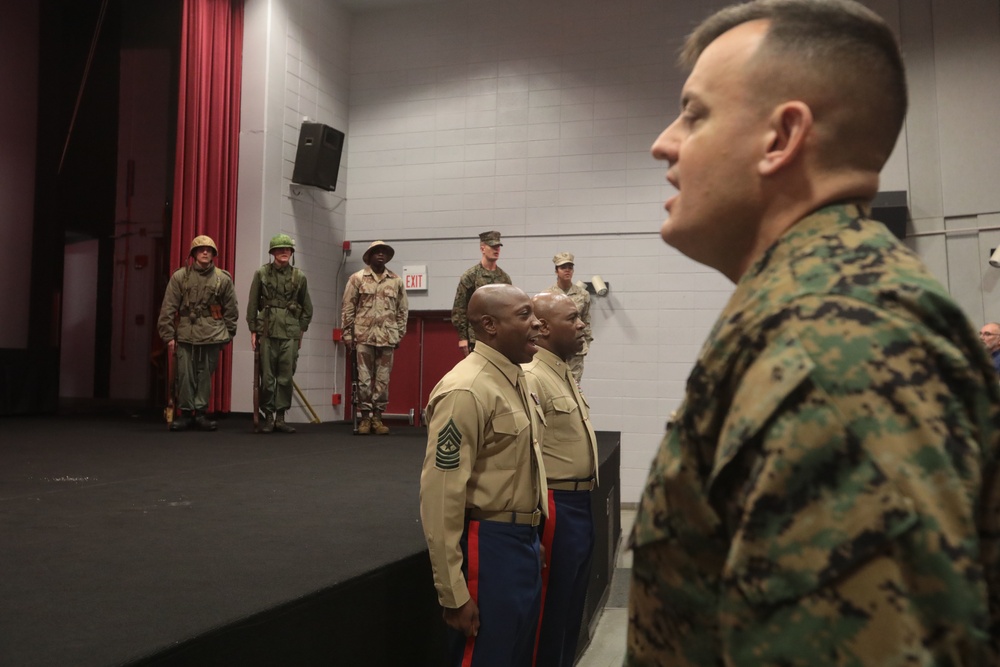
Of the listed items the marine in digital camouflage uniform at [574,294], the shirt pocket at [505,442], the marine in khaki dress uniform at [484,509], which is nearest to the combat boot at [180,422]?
the marine in digital camouflage uniform at [574,294]

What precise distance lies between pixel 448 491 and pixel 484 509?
166 millimetres

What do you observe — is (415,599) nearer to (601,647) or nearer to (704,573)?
(704,573)

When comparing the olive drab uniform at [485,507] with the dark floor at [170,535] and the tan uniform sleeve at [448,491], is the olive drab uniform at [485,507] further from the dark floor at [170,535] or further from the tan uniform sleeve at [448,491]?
the dark floor at [170,535]

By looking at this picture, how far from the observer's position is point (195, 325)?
5.91 m

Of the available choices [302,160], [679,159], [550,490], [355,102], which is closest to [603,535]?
[550,490]

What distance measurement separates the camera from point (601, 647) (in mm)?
3727

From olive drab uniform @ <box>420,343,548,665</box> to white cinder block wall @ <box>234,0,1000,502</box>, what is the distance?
204 inches

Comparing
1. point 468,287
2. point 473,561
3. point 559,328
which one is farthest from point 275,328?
point 473,561

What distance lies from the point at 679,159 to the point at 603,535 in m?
3.62

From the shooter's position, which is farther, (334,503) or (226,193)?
(226,193)

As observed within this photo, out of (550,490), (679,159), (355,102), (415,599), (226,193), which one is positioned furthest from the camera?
(355,102)

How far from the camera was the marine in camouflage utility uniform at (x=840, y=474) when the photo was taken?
0.49 metres

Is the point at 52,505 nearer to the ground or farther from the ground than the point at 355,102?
nearer to the ground

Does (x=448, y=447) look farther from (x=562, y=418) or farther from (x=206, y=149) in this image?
(x=206, y=149)
